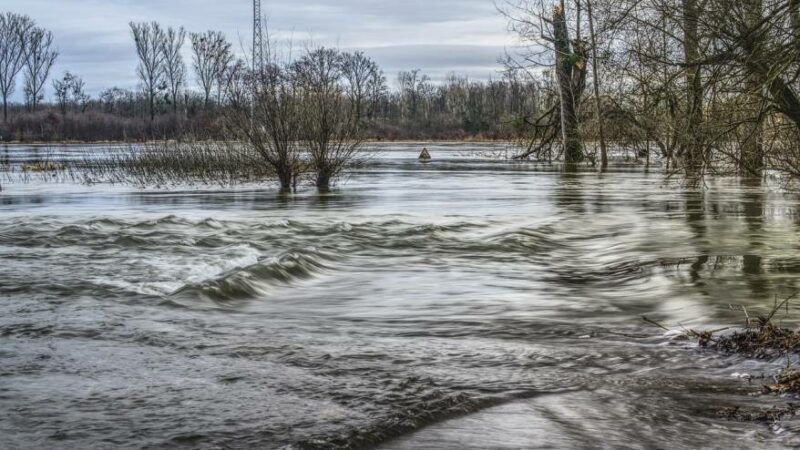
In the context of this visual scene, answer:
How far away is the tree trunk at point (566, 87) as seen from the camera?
35000mm

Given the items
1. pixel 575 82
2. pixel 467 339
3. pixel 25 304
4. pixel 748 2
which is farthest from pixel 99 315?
pixel 575 82

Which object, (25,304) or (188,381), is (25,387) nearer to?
(188,381)

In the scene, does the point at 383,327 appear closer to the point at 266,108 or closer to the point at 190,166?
the point at 266,108

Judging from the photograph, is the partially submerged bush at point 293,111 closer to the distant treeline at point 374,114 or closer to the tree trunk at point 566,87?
the tree trunk at point 566,87

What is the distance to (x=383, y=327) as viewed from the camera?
7.95m

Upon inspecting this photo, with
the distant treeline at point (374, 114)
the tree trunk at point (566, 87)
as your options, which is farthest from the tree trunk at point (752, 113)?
the distant treeline at point (374, 114)

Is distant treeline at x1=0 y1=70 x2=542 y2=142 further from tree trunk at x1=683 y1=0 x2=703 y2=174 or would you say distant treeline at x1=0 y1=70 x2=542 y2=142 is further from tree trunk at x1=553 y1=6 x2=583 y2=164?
tree trunk at x1=683 y1=0 x2=703 y2=174

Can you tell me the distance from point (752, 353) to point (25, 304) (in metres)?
6.65

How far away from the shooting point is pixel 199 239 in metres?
14.8

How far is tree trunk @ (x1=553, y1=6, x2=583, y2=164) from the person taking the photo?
35.0 metres

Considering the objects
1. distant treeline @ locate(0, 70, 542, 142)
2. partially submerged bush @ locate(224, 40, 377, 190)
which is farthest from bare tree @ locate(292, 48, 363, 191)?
distant treeline @ locate(0, 70, 542, 142)

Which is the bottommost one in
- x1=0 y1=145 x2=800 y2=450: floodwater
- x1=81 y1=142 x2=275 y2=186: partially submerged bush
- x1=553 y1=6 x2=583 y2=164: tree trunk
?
x1=0 y1=145 x2=800 y2=450: floodwater

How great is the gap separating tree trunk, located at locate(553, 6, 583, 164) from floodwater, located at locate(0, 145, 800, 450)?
59.0 feet

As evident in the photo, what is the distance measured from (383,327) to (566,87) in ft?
101
